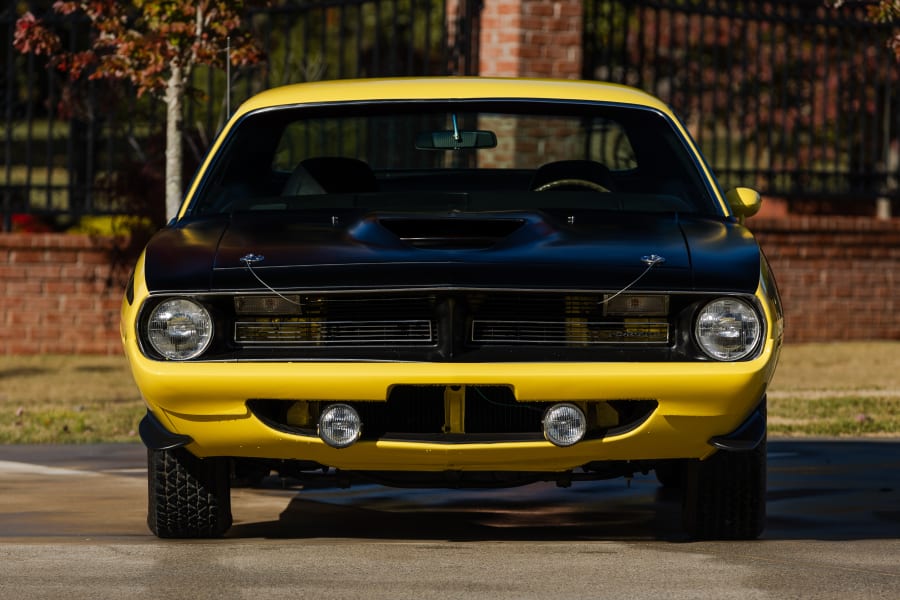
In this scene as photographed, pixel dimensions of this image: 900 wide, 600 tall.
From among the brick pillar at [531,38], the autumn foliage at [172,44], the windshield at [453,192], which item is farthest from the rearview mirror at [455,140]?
the brick pillar at [531,38]

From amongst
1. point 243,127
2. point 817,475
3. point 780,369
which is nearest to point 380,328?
point 243,127

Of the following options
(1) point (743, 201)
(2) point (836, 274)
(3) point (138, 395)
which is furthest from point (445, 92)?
(2) point (836, 274)

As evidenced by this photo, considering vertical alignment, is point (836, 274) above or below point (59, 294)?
above

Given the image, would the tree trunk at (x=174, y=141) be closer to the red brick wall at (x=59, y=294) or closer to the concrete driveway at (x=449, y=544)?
the red brick wall at (x=59, y=294)

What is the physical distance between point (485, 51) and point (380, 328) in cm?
962

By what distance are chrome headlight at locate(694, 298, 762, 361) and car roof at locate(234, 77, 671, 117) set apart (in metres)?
1.61

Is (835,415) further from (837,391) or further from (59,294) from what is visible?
(59,294)

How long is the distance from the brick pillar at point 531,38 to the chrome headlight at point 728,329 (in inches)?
365

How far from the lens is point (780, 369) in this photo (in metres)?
14.7

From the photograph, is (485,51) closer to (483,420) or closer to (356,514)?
(356,514)

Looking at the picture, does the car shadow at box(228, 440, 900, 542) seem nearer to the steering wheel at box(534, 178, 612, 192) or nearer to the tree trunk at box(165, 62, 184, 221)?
the steering wheel at box(534, 178, 612, 192)

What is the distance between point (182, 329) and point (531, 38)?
962 cm

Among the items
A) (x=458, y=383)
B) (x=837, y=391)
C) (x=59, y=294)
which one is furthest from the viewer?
(x=59, y=294)

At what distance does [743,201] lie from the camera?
720cm
